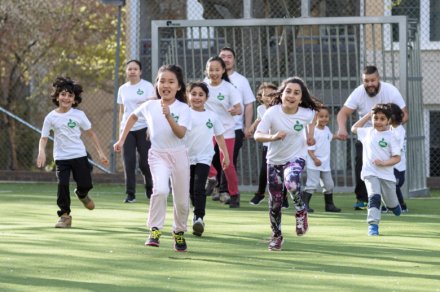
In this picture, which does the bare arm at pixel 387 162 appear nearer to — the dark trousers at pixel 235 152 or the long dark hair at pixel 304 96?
the long dark hair at pixel 304 96

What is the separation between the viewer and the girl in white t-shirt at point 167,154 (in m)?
11.0

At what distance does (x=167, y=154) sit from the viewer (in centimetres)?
1109

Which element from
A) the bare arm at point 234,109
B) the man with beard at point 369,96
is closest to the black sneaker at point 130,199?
the bare arm at point 234,109

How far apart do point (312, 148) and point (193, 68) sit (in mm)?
4274

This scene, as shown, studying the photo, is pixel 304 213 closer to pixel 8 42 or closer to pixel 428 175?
pixel 428 175

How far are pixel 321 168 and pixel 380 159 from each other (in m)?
3.04

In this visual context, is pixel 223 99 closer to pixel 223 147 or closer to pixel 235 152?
pixel 235 152

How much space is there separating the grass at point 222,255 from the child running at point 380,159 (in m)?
0.38

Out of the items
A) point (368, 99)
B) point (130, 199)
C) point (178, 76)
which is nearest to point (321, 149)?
point (368, 99)

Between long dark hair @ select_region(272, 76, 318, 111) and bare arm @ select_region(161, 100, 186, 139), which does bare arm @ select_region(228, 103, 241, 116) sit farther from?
bare arm @ select_region(161, 100, 186, 139)

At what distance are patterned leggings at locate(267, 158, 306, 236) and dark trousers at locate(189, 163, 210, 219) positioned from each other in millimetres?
1127

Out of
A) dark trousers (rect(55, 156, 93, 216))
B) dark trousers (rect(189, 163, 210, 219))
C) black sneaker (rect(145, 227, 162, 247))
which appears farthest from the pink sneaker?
dark trousers (rect(55, 156, 93, 216))

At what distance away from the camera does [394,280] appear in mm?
9047

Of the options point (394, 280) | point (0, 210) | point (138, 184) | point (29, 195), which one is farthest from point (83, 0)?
point (394, 280)
